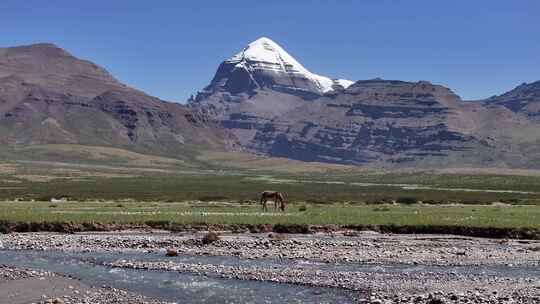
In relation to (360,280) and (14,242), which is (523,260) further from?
(14,242)

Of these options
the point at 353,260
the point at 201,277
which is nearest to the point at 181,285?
the point at 201,277

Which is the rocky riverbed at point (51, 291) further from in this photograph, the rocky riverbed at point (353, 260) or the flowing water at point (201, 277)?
the rocky riverbed at point (353, 260)

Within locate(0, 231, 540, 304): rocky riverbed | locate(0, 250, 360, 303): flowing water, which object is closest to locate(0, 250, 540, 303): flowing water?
locate(0, 250, 360, 303): flowing water

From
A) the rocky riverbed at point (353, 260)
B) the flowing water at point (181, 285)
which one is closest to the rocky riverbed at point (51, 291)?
the flowing water at point (181, 285)

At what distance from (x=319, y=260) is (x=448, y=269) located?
6.87 meters

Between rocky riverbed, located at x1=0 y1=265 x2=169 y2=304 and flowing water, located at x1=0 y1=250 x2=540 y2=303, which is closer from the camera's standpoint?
rocky riverbed, located at x1=0 y1=265 x2=169 y2=304

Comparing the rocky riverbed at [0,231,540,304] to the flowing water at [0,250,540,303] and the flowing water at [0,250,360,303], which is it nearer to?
the flowing water at [0,250,540,303]

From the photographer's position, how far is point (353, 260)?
3866cm

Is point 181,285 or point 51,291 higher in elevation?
point 51,291

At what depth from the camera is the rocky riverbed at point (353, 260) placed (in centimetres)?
2923

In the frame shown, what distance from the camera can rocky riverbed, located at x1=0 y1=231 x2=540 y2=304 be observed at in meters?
29.2

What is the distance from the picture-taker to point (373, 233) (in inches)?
2064

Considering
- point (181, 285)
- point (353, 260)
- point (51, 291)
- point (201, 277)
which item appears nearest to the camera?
point (51, 291)

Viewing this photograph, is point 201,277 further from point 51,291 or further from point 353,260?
point 353,260
